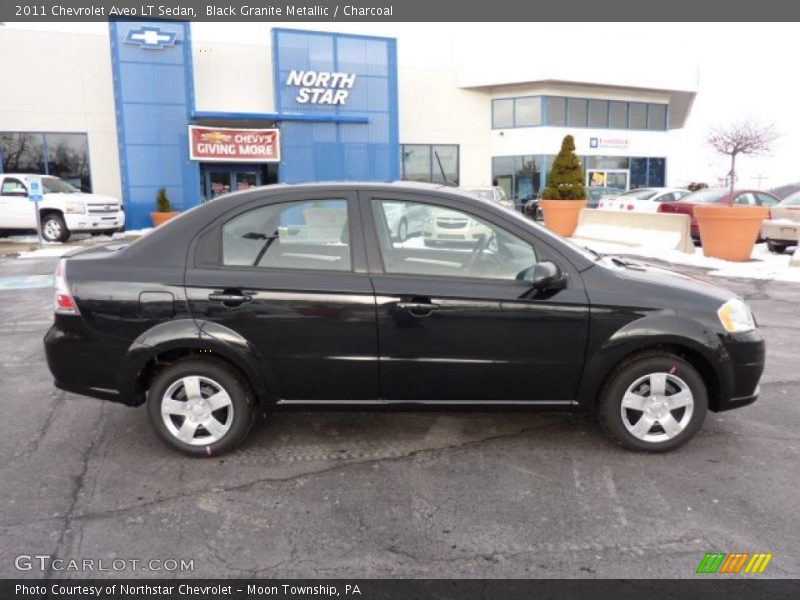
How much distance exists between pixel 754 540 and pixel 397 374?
1994 millimetres

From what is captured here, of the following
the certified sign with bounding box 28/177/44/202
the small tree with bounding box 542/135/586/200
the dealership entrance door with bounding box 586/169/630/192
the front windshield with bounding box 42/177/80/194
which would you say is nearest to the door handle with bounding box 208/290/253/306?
the certified sign with bounding box 28/177/44/202

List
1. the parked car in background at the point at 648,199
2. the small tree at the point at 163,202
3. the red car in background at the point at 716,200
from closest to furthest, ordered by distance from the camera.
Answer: the red car in background at the point at 716,200
the parked car in background at the point at 648,199
the small tree at the point at 163,202

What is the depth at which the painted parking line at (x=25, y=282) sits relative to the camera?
10.6m

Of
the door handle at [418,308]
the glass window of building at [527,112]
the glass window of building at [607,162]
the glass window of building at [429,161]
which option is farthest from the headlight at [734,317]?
the glass window of building at [607,162]

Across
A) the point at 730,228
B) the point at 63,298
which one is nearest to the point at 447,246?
the point at 63,298

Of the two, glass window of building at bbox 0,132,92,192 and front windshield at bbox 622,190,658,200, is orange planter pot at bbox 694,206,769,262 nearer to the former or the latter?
front windshield at bbox 622,190,658,200

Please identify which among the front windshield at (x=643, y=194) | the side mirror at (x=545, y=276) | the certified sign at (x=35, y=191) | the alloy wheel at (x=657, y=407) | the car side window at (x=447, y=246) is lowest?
the alloy wheel at (x=657, y=407)

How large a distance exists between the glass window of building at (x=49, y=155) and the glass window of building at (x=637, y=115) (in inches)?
968

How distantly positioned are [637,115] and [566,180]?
15.4 meters

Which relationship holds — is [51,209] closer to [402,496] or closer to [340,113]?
[340,113]

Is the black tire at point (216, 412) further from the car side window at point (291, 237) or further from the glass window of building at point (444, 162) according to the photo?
the glass window of building at point (444, 162)

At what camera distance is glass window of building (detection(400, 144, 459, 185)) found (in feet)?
93.5
